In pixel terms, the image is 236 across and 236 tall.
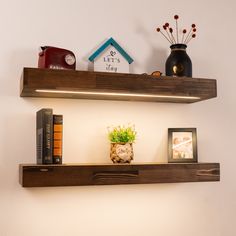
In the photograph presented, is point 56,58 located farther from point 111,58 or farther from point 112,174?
point 112,174

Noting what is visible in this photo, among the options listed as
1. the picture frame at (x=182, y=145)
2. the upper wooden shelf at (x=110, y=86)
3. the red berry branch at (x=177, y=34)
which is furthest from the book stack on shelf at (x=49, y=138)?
the red berry branch at (x=177, y=34)

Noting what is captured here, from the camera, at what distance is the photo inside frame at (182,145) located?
212 centimetres

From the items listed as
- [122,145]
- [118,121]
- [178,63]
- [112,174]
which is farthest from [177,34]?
[112,174]

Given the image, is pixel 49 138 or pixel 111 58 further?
pixel 111 58

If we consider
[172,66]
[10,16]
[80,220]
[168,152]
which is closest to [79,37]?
[10,16]

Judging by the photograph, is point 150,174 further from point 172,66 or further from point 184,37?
point 184,37

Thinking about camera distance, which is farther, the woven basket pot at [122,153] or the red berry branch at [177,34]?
the red berry branch at [177,34]

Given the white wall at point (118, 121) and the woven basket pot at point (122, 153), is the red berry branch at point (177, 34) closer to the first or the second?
the white wall at point (118, 121)

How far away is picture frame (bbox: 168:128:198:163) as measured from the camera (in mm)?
2111

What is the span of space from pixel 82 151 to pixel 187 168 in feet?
1.72

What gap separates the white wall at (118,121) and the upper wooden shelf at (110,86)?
13cm

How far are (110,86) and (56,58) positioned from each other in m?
0.27

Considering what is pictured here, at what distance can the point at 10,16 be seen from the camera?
2.01 metres

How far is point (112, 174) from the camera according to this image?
1875 millimetres
